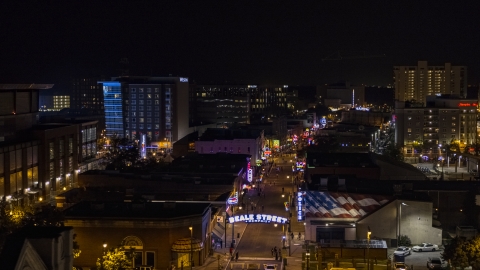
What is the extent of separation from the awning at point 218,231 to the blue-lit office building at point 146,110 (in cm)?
4997

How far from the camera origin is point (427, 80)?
5753 inches

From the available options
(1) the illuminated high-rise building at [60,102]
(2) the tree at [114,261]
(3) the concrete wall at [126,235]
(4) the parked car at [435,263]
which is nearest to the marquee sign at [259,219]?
(3) the concrete wall at [126,235]

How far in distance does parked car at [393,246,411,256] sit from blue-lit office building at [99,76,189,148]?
181 ft

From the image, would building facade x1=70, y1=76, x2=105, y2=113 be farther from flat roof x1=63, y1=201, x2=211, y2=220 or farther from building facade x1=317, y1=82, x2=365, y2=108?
flat roof x1=63, y1=201, x2=211, y2=220

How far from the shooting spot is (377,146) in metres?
78.4

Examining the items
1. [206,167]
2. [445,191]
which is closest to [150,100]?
[206,167]

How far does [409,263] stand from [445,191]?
8.85 metres

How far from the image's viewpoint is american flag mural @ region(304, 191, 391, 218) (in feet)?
99.3

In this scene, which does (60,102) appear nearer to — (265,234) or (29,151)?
(29,151)

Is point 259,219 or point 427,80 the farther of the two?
point 427,80

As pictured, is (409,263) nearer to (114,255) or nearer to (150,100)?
(114,255)

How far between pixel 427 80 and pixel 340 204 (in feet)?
394

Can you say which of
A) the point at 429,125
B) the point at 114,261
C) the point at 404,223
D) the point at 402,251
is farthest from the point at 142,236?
the point at 429,125

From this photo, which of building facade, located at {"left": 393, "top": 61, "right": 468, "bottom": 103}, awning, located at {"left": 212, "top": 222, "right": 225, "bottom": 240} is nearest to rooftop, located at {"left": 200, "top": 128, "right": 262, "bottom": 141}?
awning, located at {"left": 212, "top": 222, "right": 225, "bottom": 240}
